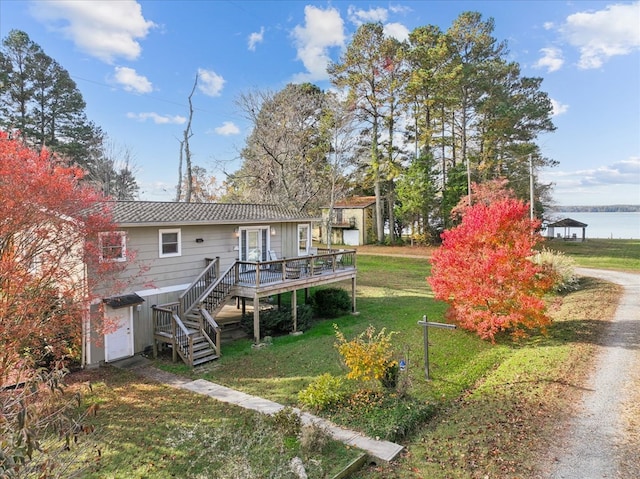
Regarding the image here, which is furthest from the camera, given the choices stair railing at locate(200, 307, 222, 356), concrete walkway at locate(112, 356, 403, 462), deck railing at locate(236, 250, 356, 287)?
deck railing at locate(236, 250, 356, 287)

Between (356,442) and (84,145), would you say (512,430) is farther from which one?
(84,145)

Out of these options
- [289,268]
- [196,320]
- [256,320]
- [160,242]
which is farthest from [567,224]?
[160,242]

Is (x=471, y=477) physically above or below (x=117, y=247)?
below

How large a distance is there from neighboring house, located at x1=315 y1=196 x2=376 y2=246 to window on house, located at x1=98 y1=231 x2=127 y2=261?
2882 cm

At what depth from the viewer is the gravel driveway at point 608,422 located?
232 inches

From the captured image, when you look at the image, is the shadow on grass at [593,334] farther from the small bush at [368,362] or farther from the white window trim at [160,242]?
the white window trim at [160,242]

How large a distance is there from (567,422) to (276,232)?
484 inches

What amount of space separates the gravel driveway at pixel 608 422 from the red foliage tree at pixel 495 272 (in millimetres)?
2221

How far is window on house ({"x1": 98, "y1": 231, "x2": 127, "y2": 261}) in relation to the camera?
10624 mm

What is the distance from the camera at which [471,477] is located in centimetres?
574

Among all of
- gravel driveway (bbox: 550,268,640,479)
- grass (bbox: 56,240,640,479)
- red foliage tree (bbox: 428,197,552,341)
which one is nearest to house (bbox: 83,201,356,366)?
grass (bbox: 56,240,640,479)

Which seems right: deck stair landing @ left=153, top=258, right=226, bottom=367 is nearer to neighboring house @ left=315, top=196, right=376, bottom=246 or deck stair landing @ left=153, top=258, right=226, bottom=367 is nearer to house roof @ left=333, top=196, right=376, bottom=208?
neighboring house @ left=315, top=196, right=376, bottom=246

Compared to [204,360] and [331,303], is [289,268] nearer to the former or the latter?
[331,303]

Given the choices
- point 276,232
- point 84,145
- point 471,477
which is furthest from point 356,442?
point 84,145
